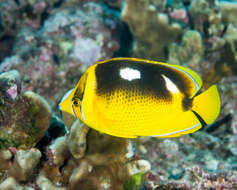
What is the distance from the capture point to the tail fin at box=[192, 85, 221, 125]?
1.43 m

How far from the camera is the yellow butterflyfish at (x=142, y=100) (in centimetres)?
139

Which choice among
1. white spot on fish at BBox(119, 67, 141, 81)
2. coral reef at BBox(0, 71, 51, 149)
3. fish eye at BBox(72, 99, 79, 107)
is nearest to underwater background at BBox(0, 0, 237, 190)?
coral reef at BBox(0, 71, 51, 149)

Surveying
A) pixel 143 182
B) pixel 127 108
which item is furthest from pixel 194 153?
pixel 127 108

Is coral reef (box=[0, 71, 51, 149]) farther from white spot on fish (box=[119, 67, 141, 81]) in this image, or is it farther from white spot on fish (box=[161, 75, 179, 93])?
white spot on fish (box=[161, 75, 179, 93])

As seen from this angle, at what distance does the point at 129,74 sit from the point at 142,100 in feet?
0.65

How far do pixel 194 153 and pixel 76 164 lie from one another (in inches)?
77.0

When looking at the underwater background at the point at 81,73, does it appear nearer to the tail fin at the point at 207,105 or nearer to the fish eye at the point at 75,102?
the fish eye at the point at 75,102

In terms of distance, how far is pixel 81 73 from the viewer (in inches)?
174

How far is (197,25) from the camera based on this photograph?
15.5 ft

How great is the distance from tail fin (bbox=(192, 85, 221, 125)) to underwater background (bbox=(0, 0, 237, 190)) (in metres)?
0.87

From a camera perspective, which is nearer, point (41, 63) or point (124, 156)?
point (124, 156)

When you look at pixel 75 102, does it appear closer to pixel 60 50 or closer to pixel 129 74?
pixel 129 74

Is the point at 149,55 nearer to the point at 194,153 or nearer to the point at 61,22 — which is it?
the point at 61,22

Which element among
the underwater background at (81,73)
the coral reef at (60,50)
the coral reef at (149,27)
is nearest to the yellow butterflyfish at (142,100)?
the underwater background at (81,73)
